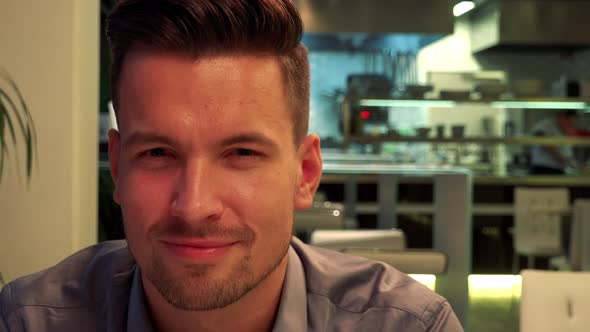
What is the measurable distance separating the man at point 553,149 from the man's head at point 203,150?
576 cm

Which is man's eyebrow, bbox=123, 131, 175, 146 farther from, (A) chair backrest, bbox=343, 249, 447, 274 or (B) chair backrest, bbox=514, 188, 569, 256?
(B) chair backrest, bbox=514, 188, 569, 256

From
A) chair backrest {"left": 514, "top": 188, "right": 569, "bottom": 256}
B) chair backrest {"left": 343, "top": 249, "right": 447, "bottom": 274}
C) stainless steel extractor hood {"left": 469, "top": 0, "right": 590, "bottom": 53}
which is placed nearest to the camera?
chair backrest {"left": 343, "top": 249, "right": 447, "bottom": 274}

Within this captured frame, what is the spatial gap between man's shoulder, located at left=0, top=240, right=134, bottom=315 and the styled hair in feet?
0.95

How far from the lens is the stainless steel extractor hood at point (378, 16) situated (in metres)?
5.96

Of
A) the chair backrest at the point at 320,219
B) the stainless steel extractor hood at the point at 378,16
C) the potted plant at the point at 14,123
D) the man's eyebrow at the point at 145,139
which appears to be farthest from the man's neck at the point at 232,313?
the stainless steel extractor hood at the point at 378,16

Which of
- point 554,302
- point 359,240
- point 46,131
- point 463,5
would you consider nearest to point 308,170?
point 554,302

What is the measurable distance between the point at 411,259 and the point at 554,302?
1470 mm

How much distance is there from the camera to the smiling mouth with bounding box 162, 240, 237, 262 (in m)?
0.91

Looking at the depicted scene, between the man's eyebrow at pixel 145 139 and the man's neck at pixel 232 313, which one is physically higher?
the man's eyebrow at pixel 145 139

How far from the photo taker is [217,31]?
3.11 feet

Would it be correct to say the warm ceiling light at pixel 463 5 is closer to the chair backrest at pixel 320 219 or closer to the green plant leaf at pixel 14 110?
the chair backrest at pixel 320 219

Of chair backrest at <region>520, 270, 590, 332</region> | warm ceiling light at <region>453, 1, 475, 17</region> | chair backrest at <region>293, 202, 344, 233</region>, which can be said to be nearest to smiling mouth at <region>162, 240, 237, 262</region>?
chair backrest at <region>520, 270, 590, 332</region>

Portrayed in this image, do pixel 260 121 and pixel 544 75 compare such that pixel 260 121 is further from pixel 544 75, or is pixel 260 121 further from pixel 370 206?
pixel 544 75

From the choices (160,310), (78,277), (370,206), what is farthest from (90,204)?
(370,206)
